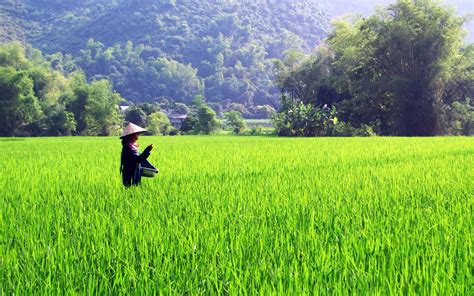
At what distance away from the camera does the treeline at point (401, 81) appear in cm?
2680

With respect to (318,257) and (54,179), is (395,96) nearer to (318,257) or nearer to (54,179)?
(54,179)

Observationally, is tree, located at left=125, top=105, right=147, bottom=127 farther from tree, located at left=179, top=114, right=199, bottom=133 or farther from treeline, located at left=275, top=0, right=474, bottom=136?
treeline, located at left=275, top=0, right=474, bottom=136

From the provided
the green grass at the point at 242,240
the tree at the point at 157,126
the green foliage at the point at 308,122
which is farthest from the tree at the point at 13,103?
the green grass at the point at 242,240

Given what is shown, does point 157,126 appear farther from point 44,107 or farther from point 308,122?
point 308,122

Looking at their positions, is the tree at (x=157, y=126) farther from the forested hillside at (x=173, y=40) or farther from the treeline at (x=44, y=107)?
the forested hillside at (x=173, y=40)

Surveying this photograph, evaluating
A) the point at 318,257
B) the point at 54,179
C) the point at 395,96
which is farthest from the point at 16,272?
the point at 395,96

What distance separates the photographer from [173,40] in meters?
119

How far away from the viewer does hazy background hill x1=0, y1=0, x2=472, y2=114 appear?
324 ft

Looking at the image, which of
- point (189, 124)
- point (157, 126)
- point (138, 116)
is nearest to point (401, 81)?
point (189, 124)

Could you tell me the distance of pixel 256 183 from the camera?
483 cm

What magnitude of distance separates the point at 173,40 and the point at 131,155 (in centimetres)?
11882

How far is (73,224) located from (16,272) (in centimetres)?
98

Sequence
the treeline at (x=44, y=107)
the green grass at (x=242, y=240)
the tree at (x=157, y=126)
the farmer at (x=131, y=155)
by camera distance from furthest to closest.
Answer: the tree at (x=157, y=126) < the treeline at (x=44, y=107) < the farmer at (x=131, y=155) < the green grass at (x=242, y=240)

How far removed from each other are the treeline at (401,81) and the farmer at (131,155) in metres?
24.4
